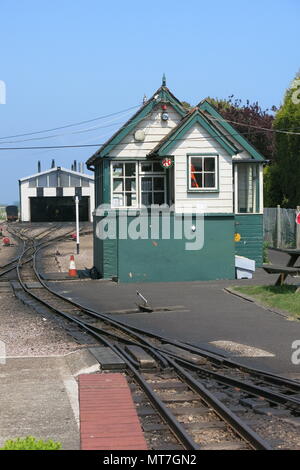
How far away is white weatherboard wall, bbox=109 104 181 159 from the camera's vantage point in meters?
26.8

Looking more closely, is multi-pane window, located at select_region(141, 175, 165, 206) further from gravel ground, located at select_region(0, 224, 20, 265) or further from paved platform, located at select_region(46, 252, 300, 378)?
gravel ground, located at select_region(0, 224, 20, 265)

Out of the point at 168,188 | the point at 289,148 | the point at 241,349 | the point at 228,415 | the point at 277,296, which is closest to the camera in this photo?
the point at 228,415

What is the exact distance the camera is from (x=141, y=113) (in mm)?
26844

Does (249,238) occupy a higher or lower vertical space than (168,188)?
lower

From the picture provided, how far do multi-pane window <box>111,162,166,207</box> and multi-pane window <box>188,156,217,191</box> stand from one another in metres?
1.47

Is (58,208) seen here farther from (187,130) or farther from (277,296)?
(277,296)

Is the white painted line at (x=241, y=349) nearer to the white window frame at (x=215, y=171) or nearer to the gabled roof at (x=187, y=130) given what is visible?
the white window frame at (x=215, y=171)

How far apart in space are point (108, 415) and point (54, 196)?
243ft

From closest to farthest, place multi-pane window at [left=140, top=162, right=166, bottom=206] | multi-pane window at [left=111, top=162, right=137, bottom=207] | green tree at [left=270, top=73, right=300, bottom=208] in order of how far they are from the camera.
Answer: multi-pane window at [left=111, top=162, right=137, bottom=207] < multi-pane window at [left=140, top=162, right=166, bottom=206] < green tree at [left=270, top=73, right=300, bottom=208]

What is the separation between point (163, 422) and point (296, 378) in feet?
9.54

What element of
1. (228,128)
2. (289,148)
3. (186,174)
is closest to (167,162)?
(186,174)

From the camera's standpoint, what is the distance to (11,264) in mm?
34781

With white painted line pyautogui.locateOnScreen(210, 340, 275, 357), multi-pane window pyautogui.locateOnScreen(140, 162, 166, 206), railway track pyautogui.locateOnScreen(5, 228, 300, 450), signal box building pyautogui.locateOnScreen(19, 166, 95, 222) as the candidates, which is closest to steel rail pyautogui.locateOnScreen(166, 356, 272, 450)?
railway track pyautogui.locateOnScreen(5, 228, 300, 450)

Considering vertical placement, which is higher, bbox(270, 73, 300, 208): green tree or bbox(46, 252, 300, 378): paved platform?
bbox(270, 73, 300, 208): green tree
